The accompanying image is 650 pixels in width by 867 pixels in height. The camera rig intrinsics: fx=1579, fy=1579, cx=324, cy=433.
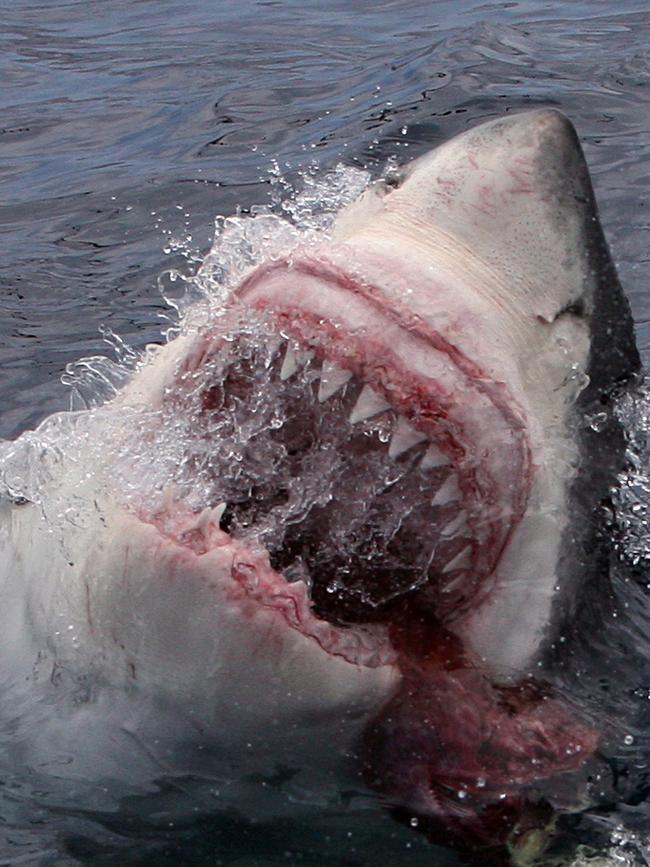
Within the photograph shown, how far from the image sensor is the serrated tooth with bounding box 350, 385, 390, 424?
2061 mm

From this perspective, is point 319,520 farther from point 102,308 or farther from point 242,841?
point 102,308

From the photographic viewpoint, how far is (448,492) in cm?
212

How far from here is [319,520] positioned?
7.67ft

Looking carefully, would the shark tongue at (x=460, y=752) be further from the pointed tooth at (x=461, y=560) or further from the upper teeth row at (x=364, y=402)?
the upper teeth row at (x=364, y=402)

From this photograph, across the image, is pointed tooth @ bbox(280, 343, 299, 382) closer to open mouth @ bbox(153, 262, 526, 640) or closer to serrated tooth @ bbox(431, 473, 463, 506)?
open mouth @ bbox(153, 262, 526, 640)

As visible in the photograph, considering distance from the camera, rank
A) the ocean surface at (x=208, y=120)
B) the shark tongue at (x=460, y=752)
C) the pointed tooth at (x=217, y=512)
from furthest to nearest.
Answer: the ocean surface at (x=208, y=120) → the shark tongue at (x=460, y=752) → the pointed tooth at (x=217, y=512)

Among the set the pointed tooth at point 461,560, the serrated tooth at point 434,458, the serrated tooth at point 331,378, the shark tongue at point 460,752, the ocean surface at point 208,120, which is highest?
the serrated tooth at point 331,378

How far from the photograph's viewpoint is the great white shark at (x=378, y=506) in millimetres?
2059

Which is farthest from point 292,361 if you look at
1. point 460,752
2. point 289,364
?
point 460,752

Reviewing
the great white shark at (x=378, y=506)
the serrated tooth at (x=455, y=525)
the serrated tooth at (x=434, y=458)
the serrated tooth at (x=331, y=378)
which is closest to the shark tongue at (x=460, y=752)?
the great white shark at (x=378, y=506)

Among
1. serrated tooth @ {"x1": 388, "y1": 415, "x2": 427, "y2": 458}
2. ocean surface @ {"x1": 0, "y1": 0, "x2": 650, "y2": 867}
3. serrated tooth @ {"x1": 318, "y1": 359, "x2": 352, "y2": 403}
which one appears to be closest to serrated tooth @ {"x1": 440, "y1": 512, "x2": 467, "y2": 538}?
serrated tooth @ {"x1": 388, "y1": 415, "x2": 427, "y2": 458}

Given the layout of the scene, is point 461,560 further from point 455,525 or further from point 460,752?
point 460,752

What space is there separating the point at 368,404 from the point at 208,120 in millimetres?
5049

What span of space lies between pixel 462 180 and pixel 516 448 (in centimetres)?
40
